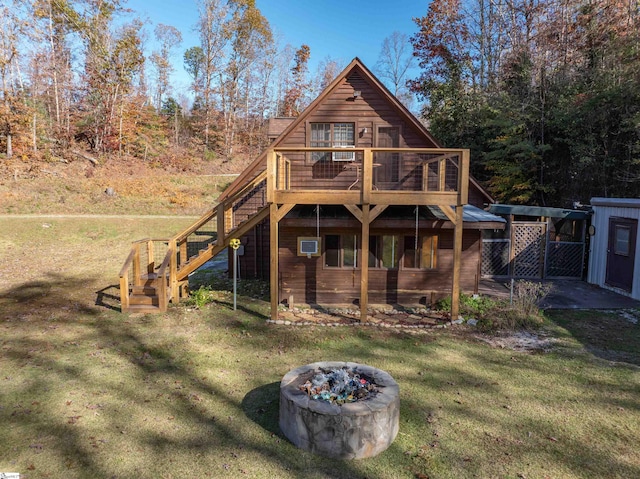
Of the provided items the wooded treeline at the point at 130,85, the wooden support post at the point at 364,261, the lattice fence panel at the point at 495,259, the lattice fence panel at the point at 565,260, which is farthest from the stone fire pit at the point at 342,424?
the wooded treeline at the point at 130,85

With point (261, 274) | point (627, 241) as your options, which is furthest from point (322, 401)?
point (627, 241)

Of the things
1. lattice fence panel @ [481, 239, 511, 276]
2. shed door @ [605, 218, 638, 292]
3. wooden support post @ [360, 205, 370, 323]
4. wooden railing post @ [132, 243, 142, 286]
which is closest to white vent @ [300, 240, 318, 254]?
wooden support post @ [360, 205, 370, 323]

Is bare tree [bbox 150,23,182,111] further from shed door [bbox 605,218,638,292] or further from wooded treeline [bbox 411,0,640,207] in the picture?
shed door [bbox 605,218,638,292]

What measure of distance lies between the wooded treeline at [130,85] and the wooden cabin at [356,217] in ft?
73.4

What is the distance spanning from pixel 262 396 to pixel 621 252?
11.8m

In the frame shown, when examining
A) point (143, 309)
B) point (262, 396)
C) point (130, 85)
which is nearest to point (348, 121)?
point (143, 309)

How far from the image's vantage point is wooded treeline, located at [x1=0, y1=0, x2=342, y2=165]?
2670 cm

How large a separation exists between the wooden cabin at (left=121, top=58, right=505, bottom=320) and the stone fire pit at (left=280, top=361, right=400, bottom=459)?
462 cm

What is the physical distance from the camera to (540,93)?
2030cm

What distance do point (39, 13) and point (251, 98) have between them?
17.8 m

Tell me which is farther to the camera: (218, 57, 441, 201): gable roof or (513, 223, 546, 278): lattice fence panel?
(513, 223, 546, 278): lattice fence panel

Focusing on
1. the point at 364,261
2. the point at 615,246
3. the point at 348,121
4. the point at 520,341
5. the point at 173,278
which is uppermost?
the point at 348,121

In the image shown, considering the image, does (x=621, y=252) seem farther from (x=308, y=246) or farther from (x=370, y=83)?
(x=308, y=246)

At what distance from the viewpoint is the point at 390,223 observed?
33.7 feet
